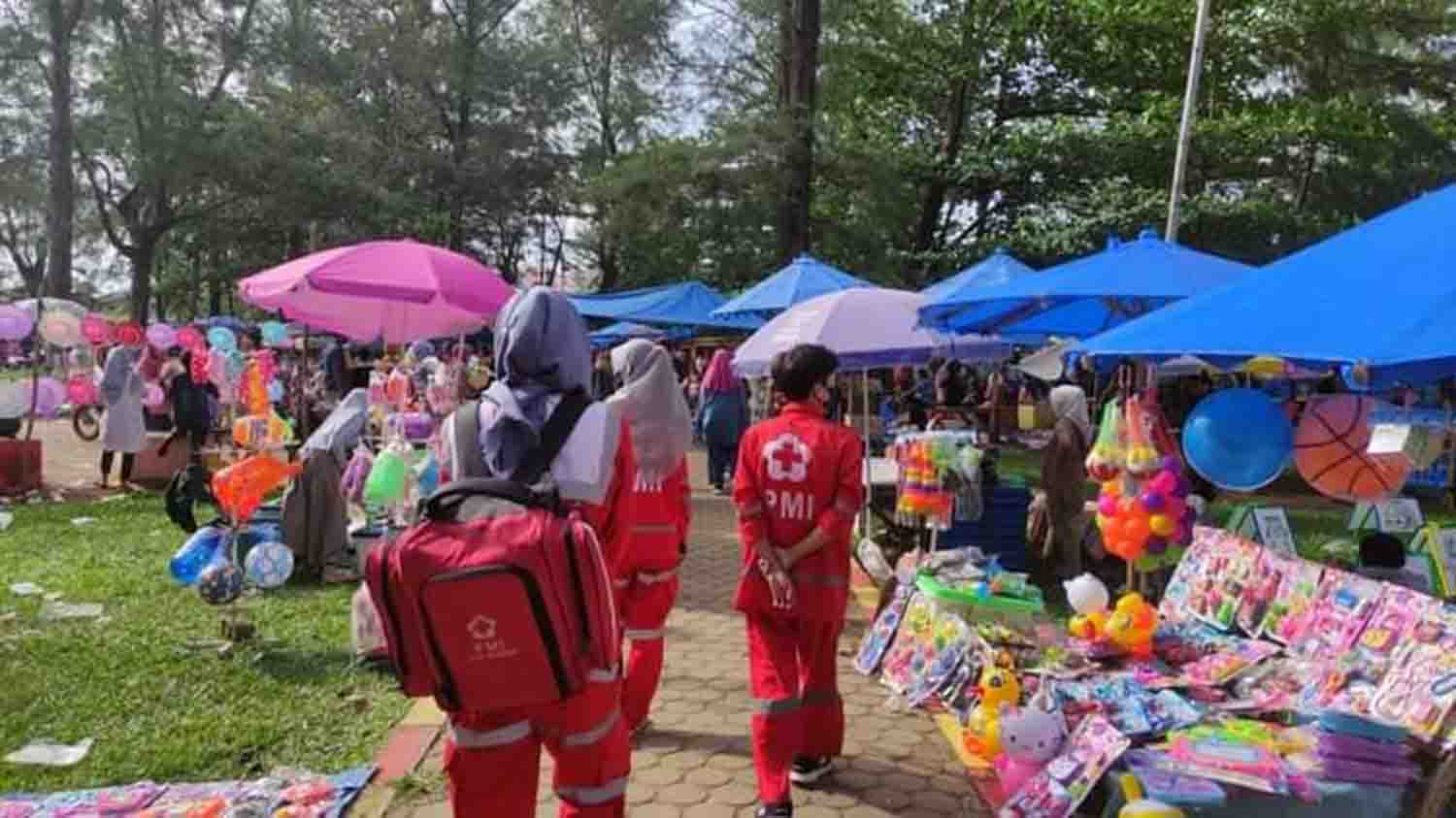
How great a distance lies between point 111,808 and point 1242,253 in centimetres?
1783

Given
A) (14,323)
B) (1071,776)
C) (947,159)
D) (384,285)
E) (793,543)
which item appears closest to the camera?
(1071,776)

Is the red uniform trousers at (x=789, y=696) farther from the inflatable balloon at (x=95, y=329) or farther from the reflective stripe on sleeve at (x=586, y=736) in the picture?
the inflatable balloon at (x=95, y=329)

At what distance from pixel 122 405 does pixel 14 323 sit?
1.29 metres

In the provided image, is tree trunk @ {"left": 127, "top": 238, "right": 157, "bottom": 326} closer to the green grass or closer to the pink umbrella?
the green grass

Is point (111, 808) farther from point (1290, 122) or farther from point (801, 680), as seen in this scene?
point (1290, 122)

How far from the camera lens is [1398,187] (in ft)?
62.3

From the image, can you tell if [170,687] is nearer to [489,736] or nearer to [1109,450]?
[489,736]

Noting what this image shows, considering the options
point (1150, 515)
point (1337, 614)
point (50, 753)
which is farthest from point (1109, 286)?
point (50, 753)

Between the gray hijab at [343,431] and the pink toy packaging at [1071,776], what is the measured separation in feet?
17.2

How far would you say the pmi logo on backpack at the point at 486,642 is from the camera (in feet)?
7.27

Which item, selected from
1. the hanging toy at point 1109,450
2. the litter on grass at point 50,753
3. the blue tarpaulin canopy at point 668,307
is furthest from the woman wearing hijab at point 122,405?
the hanging toy at point 1109,450

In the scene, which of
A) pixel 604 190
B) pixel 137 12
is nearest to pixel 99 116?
pixel 137 12

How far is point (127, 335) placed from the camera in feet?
36.9

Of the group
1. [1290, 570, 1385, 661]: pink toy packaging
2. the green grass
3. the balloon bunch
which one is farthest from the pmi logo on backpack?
[1290, 570, 1385, 661]: pink toy packaging
